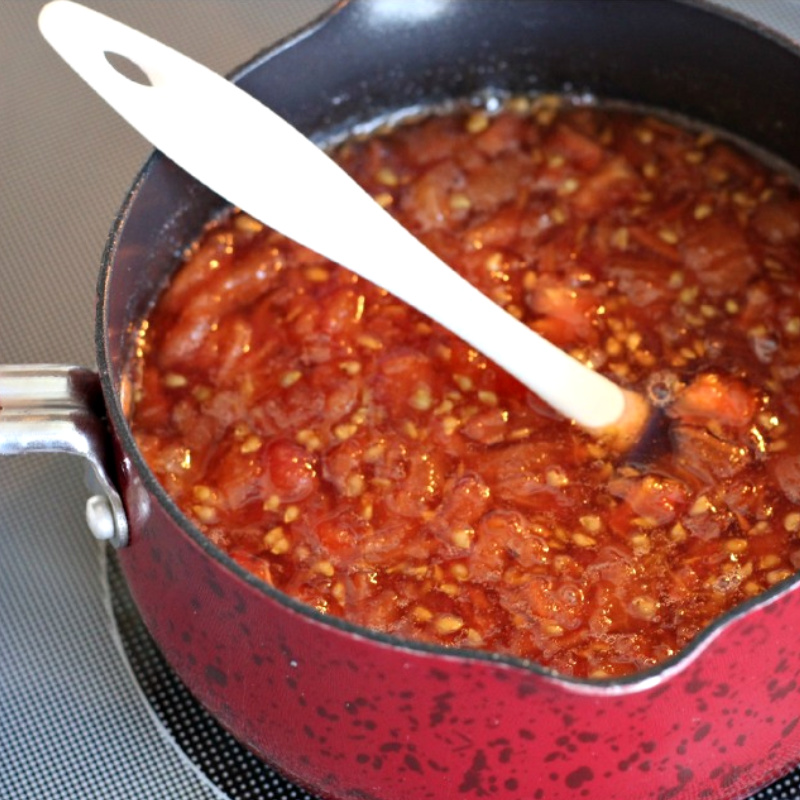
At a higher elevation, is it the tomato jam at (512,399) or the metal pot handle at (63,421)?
the metal pot handle at (63,421)

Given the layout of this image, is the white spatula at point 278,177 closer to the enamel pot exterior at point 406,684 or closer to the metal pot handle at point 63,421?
the enamel pot exterior at point 406,684

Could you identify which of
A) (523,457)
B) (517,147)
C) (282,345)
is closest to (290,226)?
(282,345)

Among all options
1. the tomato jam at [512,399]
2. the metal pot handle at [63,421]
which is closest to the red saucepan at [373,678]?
the metal pot handle at [63,421]

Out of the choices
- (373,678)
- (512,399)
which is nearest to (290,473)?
(512,399)

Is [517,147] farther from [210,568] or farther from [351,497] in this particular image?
[210,568]

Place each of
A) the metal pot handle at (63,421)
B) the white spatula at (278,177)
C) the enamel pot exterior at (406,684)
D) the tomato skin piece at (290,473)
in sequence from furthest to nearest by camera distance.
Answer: the tomato skin piece at (290,473) < the white spatula at (278,177) < the metal pot handle at (63,421) < the enamel pot exterior at (406,684)

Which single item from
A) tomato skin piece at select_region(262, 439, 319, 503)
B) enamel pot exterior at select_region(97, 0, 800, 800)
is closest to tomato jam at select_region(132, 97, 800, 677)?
tomato skin piece at select_region(262, 439, 319, 503)
